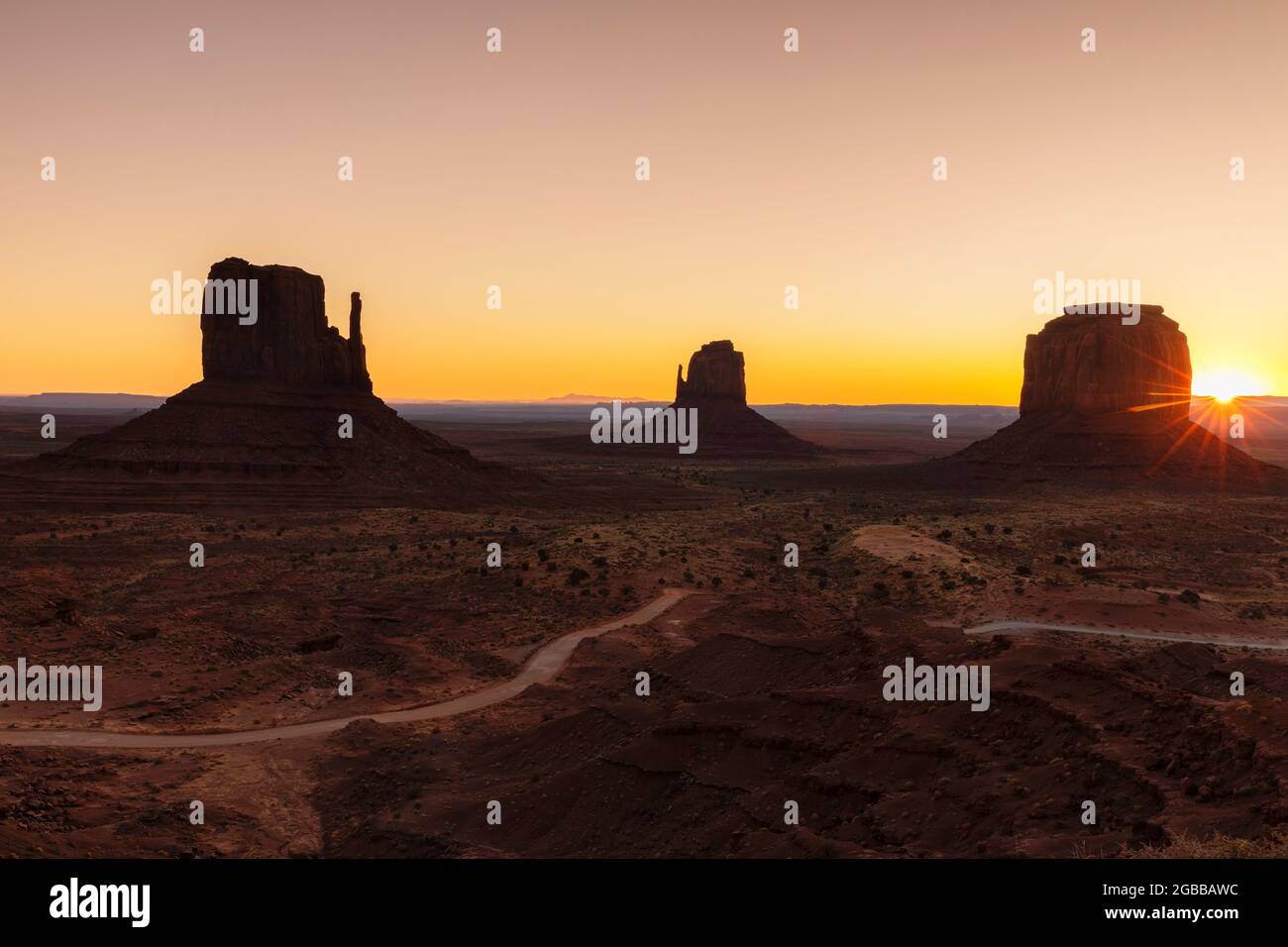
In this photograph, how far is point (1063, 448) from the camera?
8875 cm

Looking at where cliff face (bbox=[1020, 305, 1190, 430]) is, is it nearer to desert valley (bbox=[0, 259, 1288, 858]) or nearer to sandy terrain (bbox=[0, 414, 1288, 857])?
desert valley (bbox=[0, 259, 1288, 858])

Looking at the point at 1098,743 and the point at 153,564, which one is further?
the point at 153,564

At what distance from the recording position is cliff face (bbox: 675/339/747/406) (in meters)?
165

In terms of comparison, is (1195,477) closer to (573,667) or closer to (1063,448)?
(1063,448)

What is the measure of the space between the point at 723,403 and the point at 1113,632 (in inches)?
5416

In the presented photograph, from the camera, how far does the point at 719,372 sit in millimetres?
165625

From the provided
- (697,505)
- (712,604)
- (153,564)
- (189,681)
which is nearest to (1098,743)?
(712,604)

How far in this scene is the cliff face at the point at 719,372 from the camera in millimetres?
164875

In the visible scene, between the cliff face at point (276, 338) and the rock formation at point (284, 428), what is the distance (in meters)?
0.11
